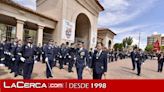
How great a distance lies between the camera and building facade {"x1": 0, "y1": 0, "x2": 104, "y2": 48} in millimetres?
19812

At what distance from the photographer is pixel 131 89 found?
12.0 ft

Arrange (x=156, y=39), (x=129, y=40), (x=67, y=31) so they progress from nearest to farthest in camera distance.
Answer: (x=67, y=31) < (x=129, y=40) < (x=156, y=39)

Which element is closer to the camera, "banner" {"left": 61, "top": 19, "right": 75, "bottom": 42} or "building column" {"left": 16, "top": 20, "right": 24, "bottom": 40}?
"building column" {"left": 16, "top": 20, "right": 24, "bottom": 40}

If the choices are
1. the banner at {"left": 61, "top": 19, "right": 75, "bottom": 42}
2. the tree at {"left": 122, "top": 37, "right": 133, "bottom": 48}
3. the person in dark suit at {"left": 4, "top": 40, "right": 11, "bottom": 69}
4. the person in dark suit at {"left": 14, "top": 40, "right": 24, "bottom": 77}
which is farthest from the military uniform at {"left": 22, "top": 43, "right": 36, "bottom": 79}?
the tree at {"left": 122, "top": 37, "right": 133, "bottom": 48}

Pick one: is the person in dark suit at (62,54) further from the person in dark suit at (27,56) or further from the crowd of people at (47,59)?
the person in dark suit at (27,56)

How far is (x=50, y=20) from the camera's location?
2516 centimetres

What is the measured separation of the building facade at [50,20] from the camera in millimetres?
19812

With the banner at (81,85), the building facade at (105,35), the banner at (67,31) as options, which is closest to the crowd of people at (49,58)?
the banner at (81,85)

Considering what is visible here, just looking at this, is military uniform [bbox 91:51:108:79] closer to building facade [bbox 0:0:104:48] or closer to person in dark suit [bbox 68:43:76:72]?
person in dark suit [bbox 68:43:76:72]

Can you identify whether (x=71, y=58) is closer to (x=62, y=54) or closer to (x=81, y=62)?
(x=62, y=54)

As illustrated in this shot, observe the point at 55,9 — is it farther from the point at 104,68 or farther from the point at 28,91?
the point at 28,91

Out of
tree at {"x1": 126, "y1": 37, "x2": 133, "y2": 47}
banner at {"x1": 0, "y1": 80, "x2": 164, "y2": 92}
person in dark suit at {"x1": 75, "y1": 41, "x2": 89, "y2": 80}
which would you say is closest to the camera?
banner at {"x1": 0, "y1": 80, "x2": 164, "y2": 92}

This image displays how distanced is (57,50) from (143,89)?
12284mm

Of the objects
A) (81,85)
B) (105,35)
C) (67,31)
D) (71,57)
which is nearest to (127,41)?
(105,35)
